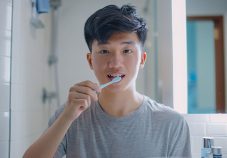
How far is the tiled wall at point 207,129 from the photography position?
0.84m

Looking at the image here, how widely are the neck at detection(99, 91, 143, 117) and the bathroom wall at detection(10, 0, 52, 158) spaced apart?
0.27 metres

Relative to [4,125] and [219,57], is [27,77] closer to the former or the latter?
[4,125]

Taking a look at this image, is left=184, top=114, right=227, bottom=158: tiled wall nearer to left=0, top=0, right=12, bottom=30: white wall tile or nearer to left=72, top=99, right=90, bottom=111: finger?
left=72, top=99, right=90, bottom=111: finger

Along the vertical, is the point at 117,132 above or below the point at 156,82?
below

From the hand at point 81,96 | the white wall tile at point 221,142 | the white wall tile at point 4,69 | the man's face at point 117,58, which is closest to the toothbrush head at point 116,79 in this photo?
the man's face at point 117,58

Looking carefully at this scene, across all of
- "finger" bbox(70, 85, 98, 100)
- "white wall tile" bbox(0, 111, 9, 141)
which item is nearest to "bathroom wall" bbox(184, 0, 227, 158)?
"finger" bbox(70, 85, 98, 100)

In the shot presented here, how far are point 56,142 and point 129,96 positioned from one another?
9.9 inches

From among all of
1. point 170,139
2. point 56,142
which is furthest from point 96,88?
point 170,139

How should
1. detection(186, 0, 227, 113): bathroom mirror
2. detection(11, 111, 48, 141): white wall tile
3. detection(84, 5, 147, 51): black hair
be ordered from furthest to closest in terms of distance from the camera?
1. detection(186, 0, 227, 113): bathroom mirror
2. detection(11, 111, 48, 141): white wall tile
3. detection(84, 5, 147, 51): black hair

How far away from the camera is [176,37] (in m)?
0.89

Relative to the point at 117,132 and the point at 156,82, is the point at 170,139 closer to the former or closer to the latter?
the point at 117,132

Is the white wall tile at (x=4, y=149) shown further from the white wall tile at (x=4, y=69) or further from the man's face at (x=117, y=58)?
the man's face at (x=117, y=58)

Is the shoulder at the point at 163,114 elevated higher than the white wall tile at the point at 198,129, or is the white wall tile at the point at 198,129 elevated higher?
the shoulder at the point at 163,114

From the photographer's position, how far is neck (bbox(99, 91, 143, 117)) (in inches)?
27.4
